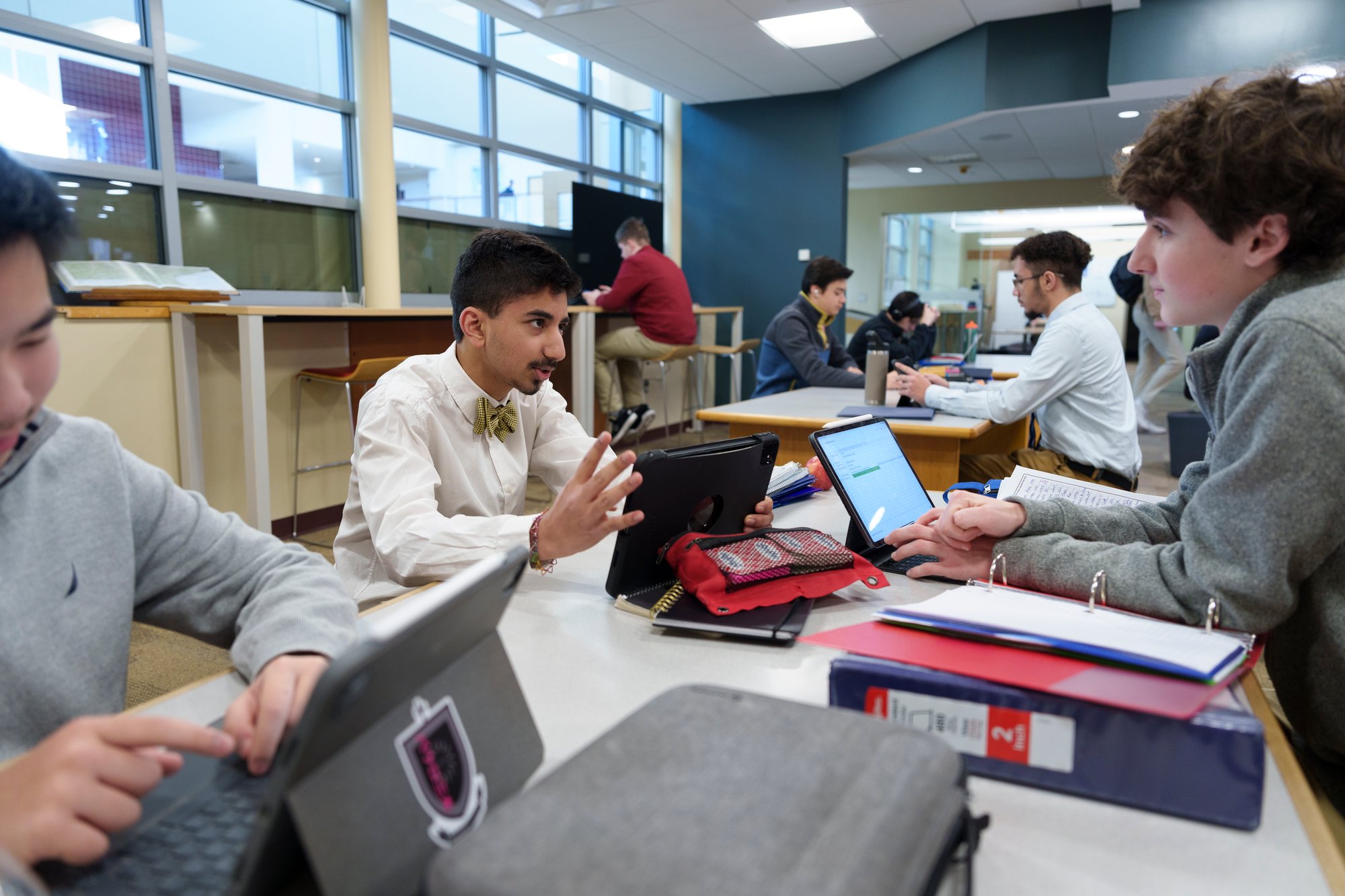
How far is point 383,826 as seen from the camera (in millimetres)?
514

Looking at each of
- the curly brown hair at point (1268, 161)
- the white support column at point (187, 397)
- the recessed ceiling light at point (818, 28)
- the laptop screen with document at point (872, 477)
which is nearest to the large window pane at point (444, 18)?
the recessed ceiling light at point (818, 28)

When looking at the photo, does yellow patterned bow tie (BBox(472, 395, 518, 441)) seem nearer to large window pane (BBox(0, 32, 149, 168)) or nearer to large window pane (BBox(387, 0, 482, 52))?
large window pane (BBox(0, 32, 149, 168))

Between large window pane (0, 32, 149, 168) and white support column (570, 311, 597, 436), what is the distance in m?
2.23

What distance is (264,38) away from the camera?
4.65m

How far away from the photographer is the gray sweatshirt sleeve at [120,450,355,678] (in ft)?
2.88

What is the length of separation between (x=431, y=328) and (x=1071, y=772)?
4.35 meters

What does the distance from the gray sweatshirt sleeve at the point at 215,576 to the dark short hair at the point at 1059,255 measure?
110 inches

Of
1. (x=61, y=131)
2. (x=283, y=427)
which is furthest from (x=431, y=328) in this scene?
(x=61, y=131)

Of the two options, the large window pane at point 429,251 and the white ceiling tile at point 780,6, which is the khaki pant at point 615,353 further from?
the white ceiling tile at point 780,6

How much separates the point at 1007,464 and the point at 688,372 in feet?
14.0

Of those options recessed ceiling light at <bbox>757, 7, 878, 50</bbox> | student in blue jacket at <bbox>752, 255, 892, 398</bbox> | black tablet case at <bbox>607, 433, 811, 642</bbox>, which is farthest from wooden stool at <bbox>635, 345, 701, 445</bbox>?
black tablet case at <bbox>607, 433, 811, 642</bbox>

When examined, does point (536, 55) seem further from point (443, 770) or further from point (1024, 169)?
point (443, 770)

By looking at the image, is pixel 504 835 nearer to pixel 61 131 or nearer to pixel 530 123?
pixel 61 131

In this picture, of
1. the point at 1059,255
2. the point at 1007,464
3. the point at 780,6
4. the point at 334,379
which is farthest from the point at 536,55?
the point at 1007,464
